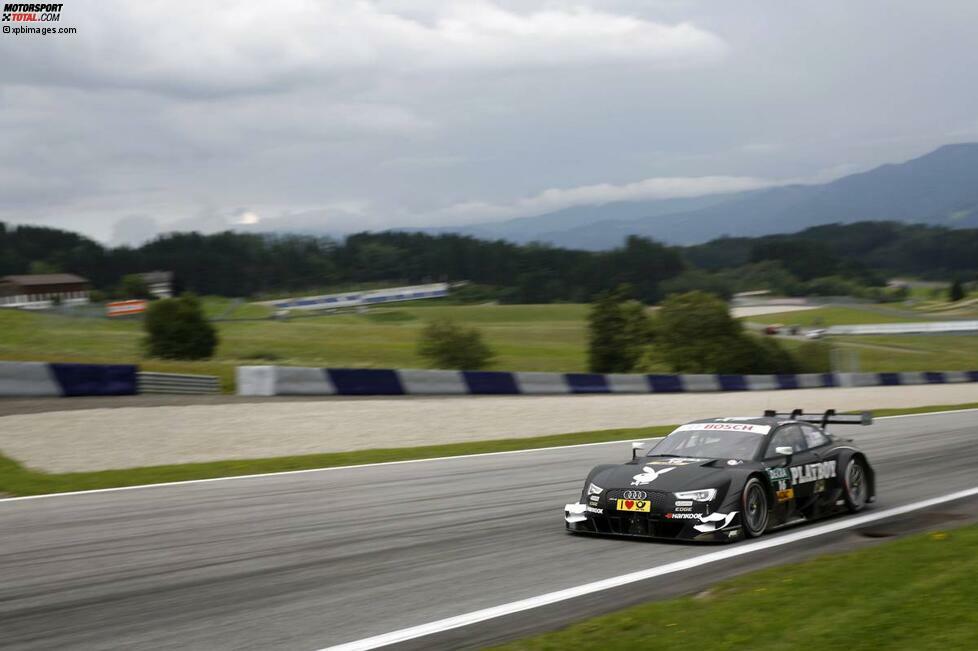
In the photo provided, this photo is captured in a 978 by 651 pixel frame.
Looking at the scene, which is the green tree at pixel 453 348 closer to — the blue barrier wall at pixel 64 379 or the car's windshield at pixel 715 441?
the blue barrier wall at pixel 64 379

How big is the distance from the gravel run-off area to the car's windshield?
27.5ft

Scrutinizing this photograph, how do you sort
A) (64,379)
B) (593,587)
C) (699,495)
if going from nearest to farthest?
(593,587) < (699,495) < (64,379)

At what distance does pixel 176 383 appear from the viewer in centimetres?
2403

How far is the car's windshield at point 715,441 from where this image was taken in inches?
399

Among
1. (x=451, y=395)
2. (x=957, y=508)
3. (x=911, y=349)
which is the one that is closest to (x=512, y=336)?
(x=911, y=349)

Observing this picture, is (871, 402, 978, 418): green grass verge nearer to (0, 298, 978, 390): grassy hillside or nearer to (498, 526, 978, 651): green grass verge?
(0, 298, 978, 390): grassy hillside

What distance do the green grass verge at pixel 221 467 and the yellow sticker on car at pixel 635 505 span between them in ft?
23.0

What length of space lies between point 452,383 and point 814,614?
21421mm

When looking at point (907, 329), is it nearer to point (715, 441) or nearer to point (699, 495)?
point (715, 441)

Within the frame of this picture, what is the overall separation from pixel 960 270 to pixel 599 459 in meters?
179

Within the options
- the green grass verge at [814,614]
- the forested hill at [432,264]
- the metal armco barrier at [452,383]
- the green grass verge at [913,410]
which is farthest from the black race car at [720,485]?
the forested hill at [432,264]

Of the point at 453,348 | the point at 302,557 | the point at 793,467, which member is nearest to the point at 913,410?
the point at 793,467

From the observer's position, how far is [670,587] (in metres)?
7.64

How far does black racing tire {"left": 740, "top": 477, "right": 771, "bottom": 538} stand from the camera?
9.45 m
